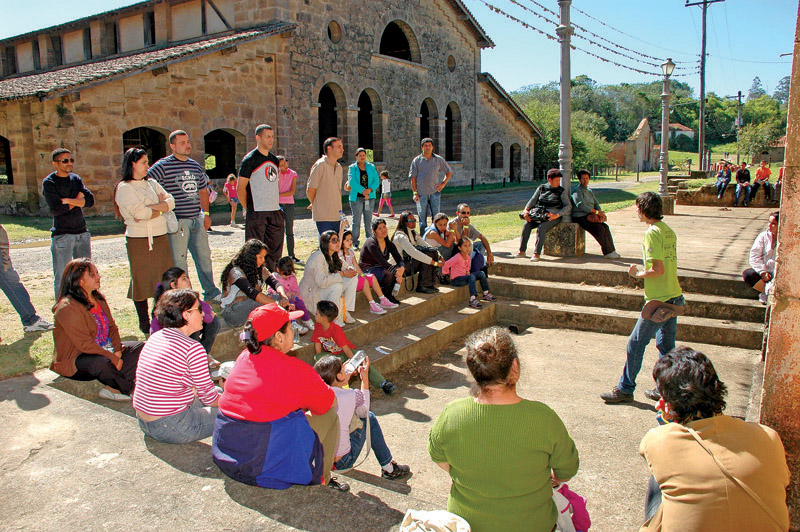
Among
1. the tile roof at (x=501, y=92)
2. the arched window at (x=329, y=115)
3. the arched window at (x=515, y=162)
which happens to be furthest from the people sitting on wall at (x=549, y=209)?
the arched window at (x=515, y=162)

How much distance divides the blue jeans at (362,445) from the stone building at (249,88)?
13.4 metres

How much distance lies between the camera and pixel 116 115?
598 inches

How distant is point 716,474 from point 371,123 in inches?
951

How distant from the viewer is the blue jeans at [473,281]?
8.54m

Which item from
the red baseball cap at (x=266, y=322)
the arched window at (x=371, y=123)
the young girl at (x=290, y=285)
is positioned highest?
the arched window at (x=371, y=123)

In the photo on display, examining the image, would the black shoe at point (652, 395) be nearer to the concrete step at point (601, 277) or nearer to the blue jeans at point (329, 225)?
the concrete step at point (601, 277)

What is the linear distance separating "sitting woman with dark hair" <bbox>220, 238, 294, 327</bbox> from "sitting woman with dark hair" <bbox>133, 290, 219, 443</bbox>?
1.96 m

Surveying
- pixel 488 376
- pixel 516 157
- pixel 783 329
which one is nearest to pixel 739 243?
pixel 783 329

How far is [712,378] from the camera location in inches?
108

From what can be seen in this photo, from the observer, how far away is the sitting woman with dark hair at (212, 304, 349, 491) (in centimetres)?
319

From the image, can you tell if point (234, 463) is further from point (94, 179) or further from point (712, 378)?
point (94, 179)

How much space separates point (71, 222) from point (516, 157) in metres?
30.3

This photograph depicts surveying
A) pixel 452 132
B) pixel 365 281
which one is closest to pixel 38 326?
pixel 365 281

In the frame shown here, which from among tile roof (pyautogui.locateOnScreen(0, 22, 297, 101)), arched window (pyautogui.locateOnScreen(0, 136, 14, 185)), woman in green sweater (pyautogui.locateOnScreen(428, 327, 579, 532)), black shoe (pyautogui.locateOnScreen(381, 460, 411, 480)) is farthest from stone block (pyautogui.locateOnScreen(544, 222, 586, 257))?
arched window (pyautogui.locateOnScreen(0, 136, 14, 185))
